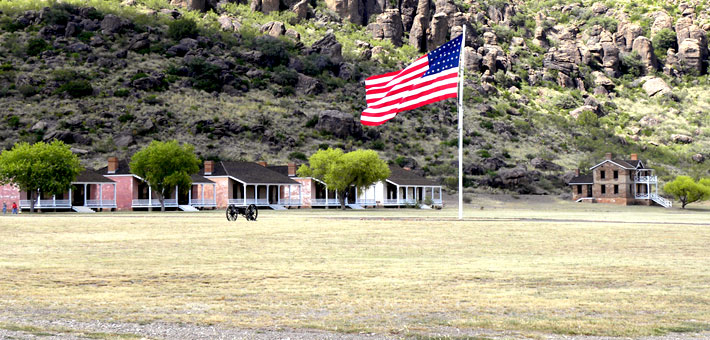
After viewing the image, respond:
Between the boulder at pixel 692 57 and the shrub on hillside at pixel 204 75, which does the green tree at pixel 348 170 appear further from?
the boulder at pixel 692 57

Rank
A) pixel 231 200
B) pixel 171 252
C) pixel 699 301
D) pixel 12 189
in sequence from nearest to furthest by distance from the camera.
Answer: pixel 699 301, pixel 171 252, pixel 12 189, pixel 231 200

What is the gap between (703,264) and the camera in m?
18.8

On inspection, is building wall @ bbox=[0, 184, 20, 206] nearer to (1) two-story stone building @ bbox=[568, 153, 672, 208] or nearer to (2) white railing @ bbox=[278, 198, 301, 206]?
(2) white railing @ bbox=[278, 198, 301, 206]

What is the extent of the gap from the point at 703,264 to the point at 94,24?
5608 inches

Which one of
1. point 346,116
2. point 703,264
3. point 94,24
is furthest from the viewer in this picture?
point 94,24

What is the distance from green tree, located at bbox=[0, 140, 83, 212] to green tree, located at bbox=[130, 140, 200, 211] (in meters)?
6.32

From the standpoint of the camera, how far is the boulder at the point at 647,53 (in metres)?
169

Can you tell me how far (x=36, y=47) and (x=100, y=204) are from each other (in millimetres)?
75243

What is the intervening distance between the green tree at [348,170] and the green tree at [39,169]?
24157 millimetres

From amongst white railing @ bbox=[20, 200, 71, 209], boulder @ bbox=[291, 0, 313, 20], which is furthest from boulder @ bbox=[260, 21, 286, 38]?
white railing @ bbox=[20, 200, 71, 209]

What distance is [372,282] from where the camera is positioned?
15.6 meters

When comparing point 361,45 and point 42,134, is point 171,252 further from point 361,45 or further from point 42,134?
point 361,45

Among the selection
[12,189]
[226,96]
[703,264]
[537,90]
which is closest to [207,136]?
[226,96]

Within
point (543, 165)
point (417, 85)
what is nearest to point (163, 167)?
point (417, 85)
